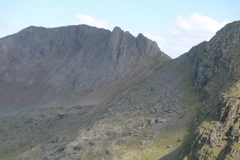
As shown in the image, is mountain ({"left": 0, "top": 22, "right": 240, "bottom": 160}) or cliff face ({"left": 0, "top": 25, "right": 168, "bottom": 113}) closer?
mountain ({"left": 0, "top": 22, "right": 240, "bottom": 160})

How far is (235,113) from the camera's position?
5397cm

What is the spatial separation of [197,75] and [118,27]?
9143 centimetres

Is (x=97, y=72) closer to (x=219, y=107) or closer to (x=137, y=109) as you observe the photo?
(x=137, y=109)

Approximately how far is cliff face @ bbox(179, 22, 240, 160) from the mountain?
158 mm

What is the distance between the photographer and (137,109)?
108125 mm

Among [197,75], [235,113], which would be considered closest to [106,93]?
[197,75]

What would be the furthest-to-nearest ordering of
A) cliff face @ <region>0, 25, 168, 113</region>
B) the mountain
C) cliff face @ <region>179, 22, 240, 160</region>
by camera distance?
cliff face @ <region>0, 25, 168, 113</region> → the mountain → cliff face @ <region>179, 22, 240, 160</region>

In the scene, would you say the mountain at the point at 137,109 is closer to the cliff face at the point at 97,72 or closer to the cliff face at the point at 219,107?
the cliff face at the point at 219,107

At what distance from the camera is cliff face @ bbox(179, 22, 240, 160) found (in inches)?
2030

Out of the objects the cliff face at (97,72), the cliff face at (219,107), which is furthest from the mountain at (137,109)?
the cliff face at (97,72)

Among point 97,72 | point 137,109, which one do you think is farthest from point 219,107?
point 97,72

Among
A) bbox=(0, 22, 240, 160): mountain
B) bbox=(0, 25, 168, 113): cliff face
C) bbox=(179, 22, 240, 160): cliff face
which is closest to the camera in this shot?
bbox=(179, 22, 240, 160): cliff face

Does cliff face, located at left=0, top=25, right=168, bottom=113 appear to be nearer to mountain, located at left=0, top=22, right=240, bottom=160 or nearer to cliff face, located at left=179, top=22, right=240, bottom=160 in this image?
mountain, located at left=0, top=22, right=240, bottom=160

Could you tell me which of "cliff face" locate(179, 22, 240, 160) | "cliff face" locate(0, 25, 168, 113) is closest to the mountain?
"cliff face" locate(179, 22, 240, 160)
